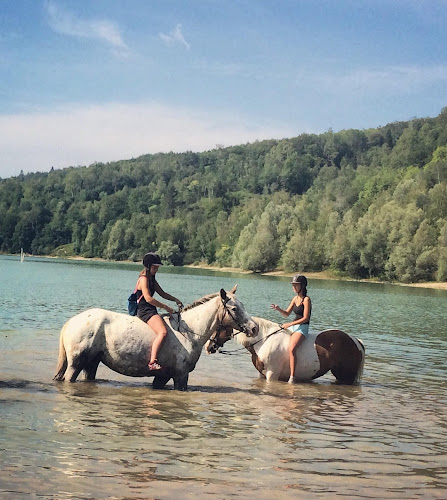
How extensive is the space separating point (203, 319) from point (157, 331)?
3.39ft

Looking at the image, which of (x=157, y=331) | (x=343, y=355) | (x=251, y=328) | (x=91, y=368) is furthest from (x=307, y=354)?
(x=91, y=368)


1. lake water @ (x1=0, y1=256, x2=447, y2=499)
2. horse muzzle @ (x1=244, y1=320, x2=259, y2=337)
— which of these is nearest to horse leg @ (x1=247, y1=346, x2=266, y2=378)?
lake water @ (x1=0, y1=256, x2=447, y2=499)

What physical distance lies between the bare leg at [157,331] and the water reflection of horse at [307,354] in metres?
2.61

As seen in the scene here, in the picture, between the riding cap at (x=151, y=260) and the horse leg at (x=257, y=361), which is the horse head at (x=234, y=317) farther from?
the horse leg at (x=257, y=361)

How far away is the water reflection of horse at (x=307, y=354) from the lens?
14742mm

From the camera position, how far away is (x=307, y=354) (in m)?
14.9

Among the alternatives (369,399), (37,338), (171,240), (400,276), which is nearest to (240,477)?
(369,399)

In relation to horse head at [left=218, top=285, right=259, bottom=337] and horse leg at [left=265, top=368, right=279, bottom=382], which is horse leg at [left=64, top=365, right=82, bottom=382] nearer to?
horse head at [left=218, top=285, right=259, bottom=337]

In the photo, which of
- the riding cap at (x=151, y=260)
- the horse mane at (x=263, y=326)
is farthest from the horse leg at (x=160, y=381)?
the horse mane at (x=263, y=326)

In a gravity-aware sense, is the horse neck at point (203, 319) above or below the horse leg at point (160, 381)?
above

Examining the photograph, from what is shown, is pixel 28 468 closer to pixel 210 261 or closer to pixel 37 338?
pixel 37 338

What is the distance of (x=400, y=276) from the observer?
99.1 metres

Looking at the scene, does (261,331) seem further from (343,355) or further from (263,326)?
(343,355)

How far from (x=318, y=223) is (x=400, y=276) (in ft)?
111
